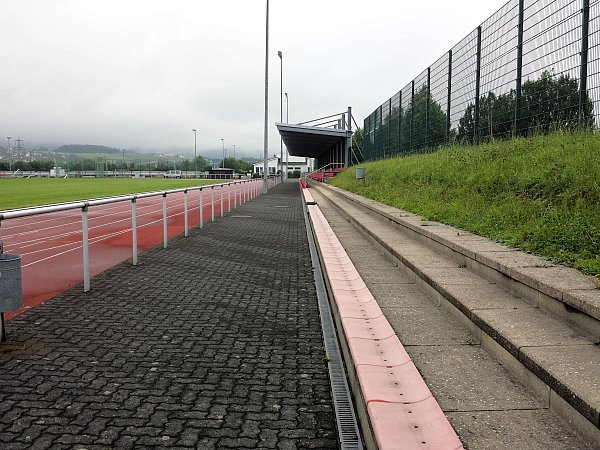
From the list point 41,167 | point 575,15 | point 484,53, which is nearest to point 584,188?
point 575,15

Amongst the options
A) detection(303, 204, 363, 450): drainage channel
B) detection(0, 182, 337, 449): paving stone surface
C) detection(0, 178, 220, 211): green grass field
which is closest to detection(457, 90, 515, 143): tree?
detection(0, 182, 337, 449): paving stone surface

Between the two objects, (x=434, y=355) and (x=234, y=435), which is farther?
(x=434, y=355)

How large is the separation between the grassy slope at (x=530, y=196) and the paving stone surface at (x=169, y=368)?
234 cm

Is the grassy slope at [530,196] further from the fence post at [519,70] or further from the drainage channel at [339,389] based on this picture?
the drainage channel at [339,389]

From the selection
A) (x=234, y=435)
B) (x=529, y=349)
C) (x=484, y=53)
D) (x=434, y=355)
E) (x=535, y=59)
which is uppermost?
(x=484, y=53)

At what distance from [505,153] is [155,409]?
25.9 ft

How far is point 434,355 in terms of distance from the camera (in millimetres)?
3539

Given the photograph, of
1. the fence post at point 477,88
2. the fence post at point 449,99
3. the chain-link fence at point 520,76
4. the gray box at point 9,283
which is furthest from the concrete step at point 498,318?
the fence post at point 449,99

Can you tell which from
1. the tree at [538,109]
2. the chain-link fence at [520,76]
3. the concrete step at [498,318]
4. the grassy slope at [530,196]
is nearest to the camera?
the concrete step at [498,318]

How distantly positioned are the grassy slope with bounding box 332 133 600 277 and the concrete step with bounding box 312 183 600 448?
1.13 feet

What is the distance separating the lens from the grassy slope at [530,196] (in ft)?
15.8

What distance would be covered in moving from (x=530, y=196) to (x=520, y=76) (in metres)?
4.56

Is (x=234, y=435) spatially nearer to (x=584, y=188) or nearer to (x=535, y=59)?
(x=584, y=188)

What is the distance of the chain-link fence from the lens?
26.2 feet
